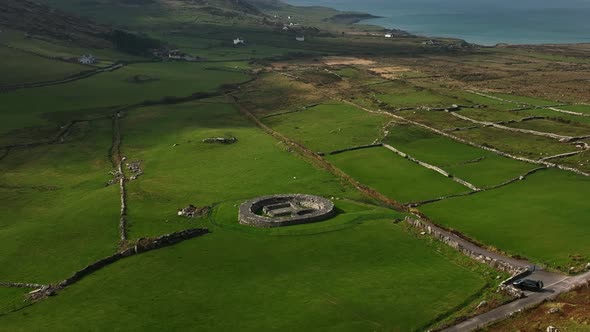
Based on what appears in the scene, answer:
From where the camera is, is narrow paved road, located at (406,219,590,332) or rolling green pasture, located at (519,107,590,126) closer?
narrow paved road, located at (406,219,590,332)

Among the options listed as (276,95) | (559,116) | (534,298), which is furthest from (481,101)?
(534,298)

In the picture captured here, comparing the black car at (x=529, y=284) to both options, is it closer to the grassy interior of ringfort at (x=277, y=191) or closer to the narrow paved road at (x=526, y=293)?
the narrow paved road at (x=526, y=293)

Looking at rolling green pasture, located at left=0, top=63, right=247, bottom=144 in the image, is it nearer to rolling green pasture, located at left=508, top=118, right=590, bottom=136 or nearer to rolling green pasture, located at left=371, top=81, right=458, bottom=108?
rolling green pasture, located at left=371, top=81, right=458, bottom=108

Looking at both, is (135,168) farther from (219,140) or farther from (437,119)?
(437,119)

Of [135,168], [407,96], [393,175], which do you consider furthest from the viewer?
[407,96]

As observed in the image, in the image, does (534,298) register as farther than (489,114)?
No

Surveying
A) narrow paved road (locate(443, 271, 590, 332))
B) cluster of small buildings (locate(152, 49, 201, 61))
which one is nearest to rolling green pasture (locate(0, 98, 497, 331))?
narrow paved road (locate(443, 271, 590, 332))

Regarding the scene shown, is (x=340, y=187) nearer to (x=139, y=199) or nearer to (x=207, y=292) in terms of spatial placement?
(x=139, y=199)
